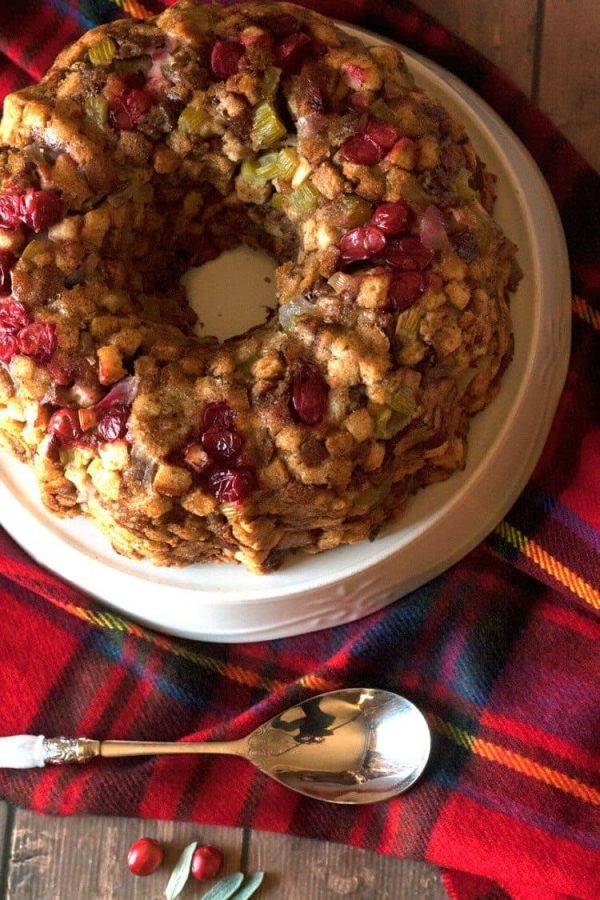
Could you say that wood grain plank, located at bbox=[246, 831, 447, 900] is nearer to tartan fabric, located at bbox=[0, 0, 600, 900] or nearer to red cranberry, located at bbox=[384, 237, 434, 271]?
tartan fabric, located at bbox=[0, 0, 600, 900]

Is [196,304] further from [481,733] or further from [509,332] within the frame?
[481,733]

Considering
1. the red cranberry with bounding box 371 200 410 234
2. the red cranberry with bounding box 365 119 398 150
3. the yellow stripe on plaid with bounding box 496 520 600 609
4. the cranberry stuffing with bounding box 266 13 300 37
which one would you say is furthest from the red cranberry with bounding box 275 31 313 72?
the yellow stripe on plaid with bounding box 496 520 600 609

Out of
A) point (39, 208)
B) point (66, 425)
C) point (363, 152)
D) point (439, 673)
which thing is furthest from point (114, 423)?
point (439, 673)

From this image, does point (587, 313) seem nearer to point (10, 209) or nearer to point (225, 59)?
point (225, 59)

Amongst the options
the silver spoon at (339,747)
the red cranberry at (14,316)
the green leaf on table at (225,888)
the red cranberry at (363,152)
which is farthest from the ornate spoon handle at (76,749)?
the red cranberry at (363,152)

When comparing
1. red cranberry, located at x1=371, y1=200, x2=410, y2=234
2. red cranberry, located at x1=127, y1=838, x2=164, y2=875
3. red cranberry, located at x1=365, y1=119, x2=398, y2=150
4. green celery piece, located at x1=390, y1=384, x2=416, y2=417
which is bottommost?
red cranberry, located at x1=127, y1=838, x2=164, y2=875

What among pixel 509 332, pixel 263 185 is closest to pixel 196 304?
pixel 263 185
